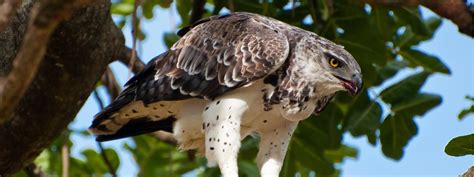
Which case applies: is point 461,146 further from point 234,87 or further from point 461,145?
point 234,87

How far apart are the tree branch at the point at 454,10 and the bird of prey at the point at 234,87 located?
6.41 ft

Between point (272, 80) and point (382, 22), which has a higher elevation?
point (272, 80)

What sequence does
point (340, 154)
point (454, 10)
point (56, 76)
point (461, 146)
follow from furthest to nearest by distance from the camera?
point (340, 154) → point (56, 76) → point (461, 146) → point (454, 10)

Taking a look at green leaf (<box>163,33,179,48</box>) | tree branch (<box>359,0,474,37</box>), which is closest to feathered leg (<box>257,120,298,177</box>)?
green leaf (<box>163,33,179,48</box>)

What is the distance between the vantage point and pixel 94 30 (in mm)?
6023

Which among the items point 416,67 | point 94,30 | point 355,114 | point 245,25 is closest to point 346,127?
point 355,114

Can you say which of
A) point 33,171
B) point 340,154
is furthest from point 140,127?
point 340,154

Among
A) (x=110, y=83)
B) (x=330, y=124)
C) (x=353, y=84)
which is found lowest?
(x=330, y=124)

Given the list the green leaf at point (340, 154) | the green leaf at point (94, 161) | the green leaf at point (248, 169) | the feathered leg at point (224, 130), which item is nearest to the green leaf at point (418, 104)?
the green leaf at point (248, 169)

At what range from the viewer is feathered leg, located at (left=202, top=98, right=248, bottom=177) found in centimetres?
574

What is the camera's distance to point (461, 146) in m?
5.39

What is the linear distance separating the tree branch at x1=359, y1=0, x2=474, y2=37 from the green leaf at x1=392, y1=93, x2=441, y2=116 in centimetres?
359

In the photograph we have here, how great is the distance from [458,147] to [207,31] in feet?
5.51

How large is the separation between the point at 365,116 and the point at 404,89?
0.35 metres
